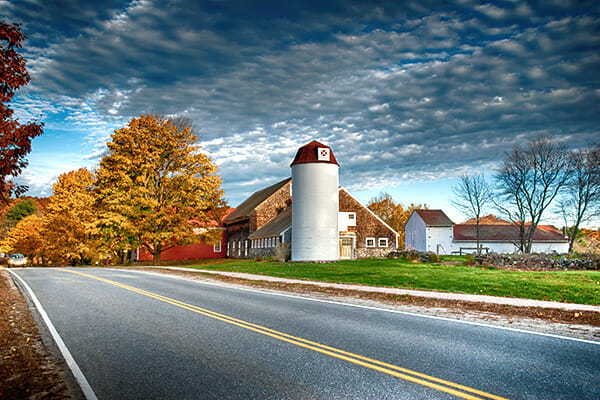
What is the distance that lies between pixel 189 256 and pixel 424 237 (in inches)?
1254

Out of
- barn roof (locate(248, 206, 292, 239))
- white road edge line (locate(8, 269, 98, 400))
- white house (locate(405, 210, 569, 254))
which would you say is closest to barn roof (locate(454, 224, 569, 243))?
white house (locate(405, 210, 569, 254))

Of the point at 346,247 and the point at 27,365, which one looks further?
the point at 346,247

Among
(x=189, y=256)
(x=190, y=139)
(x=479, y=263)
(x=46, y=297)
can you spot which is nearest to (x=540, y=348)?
(x=46, y=297)

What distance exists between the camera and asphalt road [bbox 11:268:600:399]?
17.7ft

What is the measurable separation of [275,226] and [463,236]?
33.2 metres

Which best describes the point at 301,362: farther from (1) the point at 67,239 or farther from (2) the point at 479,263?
(1) the point at 67,239

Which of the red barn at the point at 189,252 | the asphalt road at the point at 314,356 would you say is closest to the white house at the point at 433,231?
the red barn at the point at 189,252

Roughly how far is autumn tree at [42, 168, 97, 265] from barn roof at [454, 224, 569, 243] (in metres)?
48.0

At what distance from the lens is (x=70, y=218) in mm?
44906

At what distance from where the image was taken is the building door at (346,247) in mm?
39453

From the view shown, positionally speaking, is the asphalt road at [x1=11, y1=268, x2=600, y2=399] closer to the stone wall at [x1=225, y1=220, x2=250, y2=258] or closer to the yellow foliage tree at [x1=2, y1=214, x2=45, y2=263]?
the stone wall at [x1=225, y1=220, x2=250, y2=258]

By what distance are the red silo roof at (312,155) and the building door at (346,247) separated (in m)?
8.12

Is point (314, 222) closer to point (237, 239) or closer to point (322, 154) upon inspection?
point (322, 154)

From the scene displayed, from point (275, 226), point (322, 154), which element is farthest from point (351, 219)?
point (322, 154)
